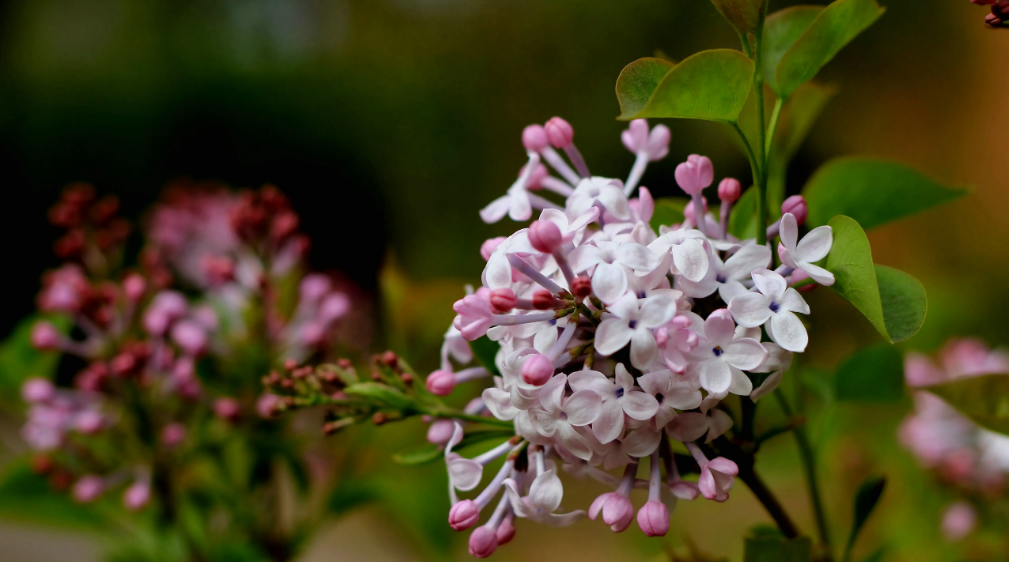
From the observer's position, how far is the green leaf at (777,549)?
249mm

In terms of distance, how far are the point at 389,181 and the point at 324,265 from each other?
29cm

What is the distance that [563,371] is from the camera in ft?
0.77

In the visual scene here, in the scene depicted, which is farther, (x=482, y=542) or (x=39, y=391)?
(x=39, y=391)

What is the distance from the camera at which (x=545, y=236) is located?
0.21 metres

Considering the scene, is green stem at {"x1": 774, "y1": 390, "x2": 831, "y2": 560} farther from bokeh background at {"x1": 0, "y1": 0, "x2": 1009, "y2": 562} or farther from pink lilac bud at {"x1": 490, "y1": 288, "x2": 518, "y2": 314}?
bokeh background at {"x1": 0, "y1": 0, "x2": 1009, "y2": 562}

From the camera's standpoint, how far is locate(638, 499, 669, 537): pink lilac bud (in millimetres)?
227

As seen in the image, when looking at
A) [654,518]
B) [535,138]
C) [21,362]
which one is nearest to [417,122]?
[21,362]

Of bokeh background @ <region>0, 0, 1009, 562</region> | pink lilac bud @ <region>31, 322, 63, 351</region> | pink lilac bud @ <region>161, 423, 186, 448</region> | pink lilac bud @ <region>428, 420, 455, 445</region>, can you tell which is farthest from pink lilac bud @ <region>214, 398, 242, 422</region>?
bokeh background @ <region>0, 0, 1009, 562</region>

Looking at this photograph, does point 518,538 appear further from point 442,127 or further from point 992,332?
point 442,127

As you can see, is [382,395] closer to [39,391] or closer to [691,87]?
[691,87]

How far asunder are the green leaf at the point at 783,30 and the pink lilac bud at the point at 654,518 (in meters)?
0.18

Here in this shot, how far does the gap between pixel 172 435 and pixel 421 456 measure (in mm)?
291

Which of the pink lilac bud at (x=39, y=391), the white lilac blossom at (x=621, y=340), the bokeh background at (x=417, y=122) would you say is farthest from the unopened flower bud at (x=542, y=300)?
the bokeh background at (x=417, y=122)


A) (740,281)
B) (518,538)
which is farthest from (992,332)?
(740,281)
